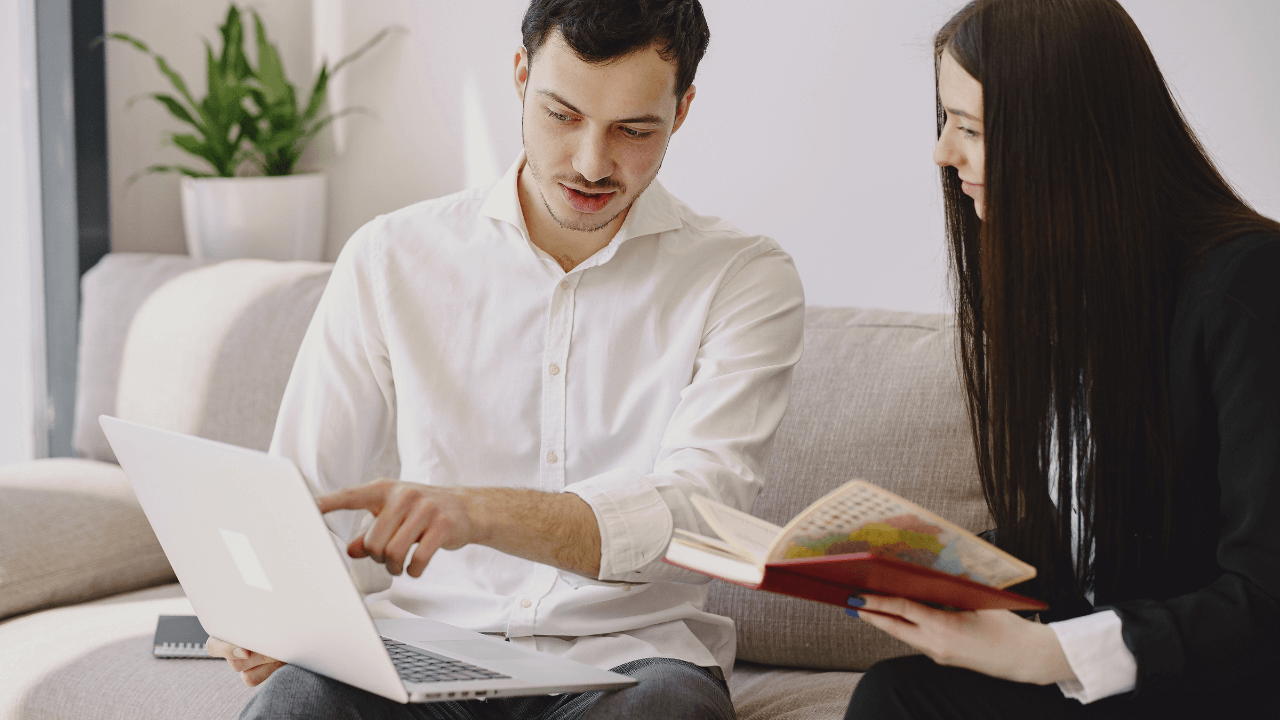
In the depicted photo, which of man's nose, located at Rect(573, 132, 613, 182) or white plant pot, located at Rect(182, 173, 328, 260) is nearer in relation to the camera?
Result: man's nose, located at Rect(573, 132, 613, 182)

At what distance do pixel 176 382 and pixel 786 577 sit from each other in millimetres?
1693

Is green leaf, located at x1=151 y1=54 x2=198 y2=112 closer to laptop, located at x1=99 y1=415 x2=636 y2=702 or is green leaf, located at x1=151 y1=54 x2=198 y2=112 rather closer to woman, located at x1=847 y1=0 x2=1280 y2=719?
laptop, located at x1=99 y1=415 x2=636 y2=702

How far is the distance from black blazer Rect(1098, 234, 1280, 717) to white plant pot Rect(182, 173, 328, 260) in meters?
2.07

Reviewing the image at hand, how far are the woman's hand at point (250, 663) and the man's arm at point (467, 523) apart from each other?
0.22 meters

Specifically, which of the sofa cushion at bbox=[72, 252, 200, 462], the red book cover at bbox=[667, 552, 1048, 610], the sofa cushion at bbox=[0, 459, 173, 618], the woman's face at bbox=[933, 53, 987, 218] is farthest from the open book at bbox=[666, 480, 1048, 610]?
the sofa cushion at bbox=[72, 252, 200, 462]

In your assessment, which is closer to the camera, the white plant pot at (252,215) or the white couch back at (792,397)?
the white couch back at (792,397)

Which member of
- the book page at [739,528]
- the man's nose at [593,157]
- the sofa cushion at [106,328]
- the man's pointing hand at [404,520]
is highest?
the man's nose at [593,157]

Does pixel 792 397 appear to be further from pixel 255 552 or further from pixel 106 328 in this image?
pixel 106 328

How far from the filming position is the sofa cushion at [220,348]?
7.05 ft

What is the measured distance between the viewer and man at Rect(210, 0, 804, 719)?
1382mm

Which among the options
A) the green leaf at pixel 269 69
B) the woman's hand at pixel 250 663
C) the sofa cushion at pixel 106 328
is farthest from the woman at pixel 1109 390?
the green leaf at pixel 269 69

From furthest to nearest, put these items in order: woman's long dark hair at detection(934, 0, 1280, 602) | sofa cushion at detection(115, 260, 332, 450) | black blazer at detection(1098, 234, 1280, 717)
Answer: sofa cushion at detection(115, 260, 332, 450), woman's long dark hair at detection(934, 0, 1280, 602), black blazer at detection(1098, 234, 1280, 717)

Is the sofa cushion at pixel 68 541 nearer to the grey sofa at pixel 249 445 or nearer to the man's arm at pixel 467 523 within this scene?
the grey sofa at pixel 249 445

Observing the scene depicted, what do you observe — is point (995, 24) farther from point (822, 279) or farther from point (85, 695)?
point (85, 695)
